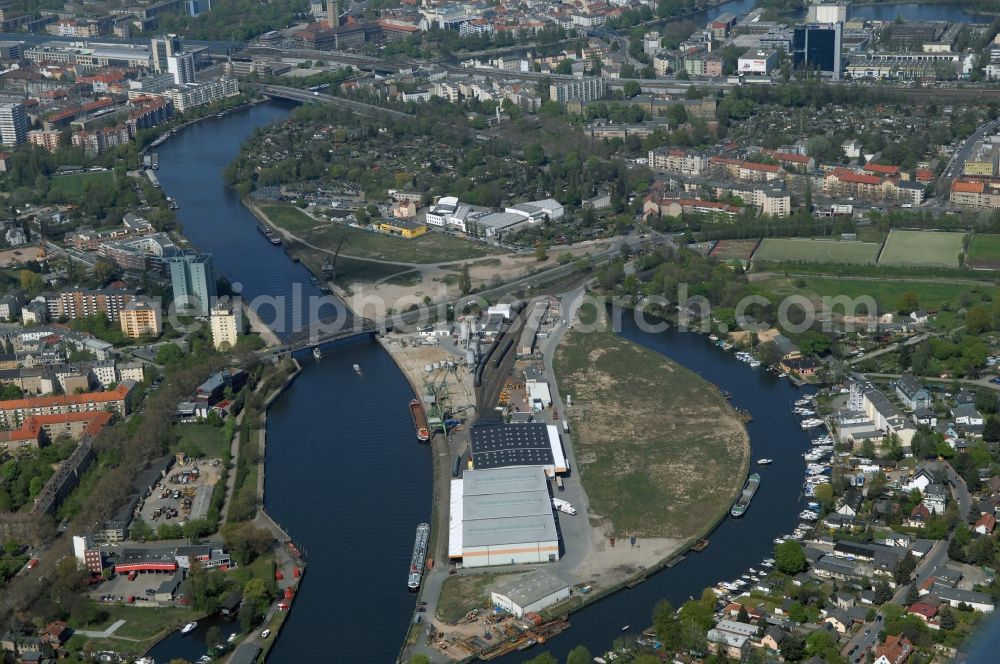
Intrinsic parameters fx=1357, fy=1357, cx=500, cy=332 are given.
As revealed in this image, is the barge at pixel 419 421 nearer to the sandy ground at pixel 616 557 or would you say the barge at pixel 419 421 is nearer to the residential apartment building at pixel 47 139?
the sandy ground at pixel 616 557

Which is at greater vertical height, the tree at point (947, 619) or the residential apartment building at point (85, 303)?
the residential apartment building at point (85, 303)

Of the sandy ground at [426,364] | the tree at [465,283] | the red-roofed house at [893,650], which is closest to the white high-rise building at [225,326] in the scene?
the sandy ground at [426,364]

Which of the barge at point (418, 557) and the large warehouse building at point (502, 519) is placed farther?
the large warehouse building at point (502, 519)

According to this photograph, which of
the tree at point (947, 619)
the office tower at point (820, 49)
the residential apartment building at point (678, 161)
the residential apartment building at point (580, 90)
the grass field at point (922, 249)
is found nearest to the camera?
the tree at point (947, 619)

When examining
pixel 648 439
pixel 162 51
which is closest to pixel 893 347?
pixel 648 439

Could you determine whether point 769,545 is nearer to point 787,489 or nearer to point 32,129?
point 787,489

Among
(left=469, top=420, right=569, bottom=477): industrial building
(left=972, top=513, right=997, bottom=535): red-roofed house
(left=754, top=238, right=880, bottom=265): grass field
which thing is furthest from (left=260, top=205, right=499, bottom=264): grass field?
(left=972, top=513, right=997, bottom=535): red-roofed house
